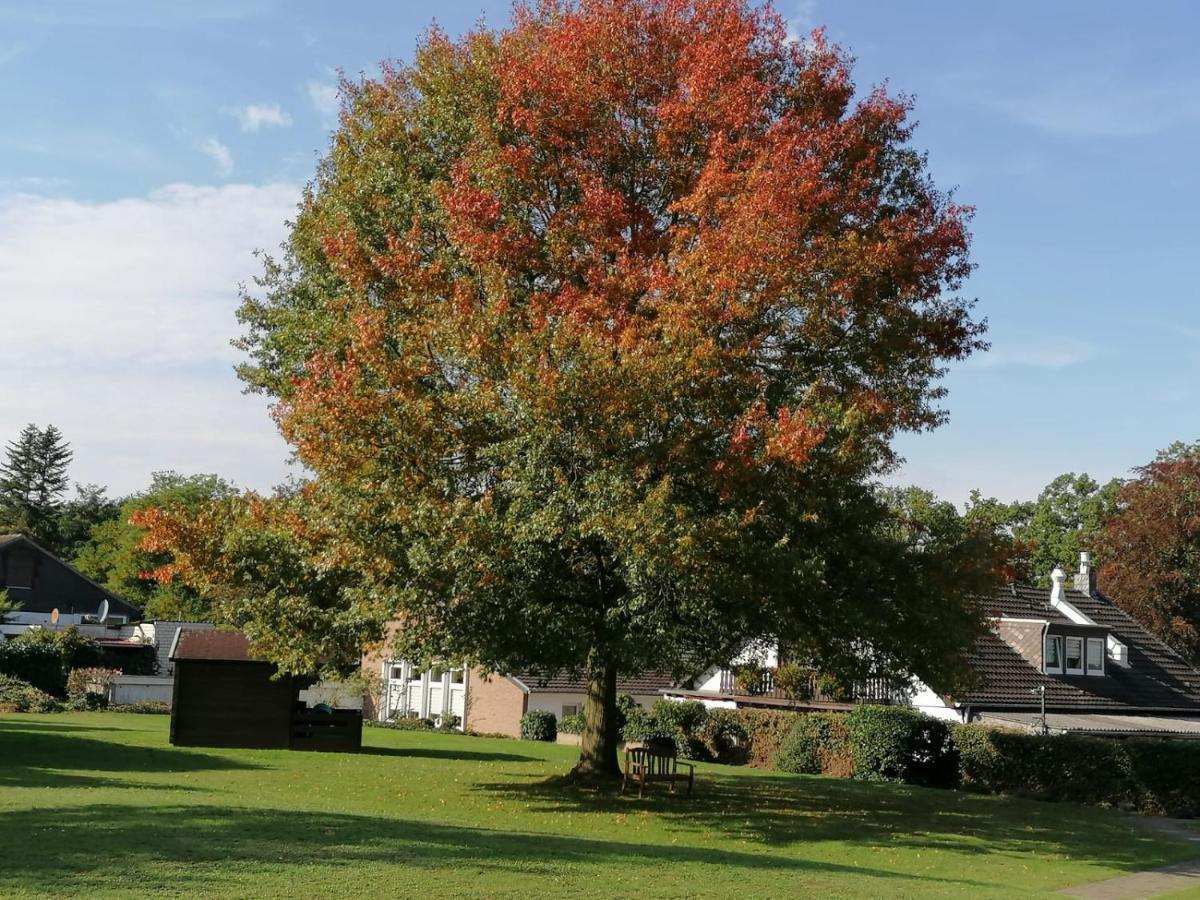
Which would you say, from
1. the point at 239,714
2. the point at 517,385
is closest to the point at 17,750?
the point at 239,714

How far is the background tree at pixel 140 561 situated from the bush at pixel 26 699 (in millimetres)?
45960

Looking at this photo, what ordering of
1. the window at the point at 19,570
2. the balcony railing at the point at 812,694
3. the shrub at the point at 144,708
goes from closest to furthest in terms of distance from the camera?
the balcony railing at the point at 812,694, the shrub at the point at 144,708, the window at the point at 19,570

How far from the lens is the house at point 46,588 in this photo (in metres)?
76.8

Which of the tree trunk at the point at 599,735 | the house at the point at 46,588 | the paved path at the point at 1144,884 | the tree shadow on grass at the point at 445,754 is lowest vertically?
the tree shadow on grass at the point at 445,754

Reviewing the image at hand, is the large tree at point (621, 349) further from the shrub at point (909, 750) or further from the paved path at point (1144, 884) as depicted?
the shrub at point (909, 750)

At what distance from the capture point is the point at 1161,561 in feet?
203

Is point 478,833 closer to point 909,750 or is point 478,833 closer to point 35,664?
point 909,750

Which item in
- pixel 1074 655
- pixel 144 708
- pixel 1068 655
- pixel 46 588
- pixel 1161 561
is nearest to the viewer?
pixel 1068 655

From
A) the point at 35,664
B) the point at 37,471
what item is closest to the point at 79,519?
the point at 37,471

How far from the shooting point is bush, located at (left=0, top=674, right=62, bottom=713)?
43.7 m

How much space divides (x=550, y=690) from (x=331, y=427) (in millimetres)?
33227

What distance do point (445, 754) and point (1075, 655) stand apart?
21.4 meters

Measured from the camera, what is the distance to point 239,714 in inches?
1249

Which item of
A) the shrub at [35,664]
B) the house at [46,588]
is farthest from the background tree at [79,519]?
the shrub at [35,664]
